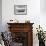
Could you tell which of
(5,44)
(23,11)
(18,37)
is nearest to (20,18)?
(23,11)

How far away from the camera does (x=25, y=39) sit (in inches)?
219

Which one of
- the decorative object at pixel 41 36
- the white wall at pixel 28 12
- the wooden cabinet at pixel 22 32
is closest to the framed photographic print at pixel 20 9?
the white wall at pixel 28 12

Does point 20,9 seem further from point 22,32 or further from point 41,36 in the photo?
point 41,36

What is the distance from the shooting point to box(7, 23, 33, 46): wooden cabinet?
5418 millimetres

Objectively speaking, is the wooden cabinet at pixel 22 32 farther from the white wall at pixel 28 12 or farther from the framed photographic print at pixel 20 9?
the framed photographic print at pixel 20 9

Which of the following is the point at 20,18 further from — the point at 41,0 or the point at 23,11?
the point at 41,0

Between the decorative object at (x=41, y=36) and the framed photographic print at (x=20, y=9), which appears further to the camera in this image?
the framed photographic print at (x=20, y=9)

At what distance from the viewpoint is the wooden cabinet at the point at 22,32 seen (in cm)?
542

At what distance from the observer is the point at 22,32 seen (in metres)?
5.49

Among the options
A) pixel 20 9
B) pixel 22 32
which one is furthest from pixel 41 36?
pixel 20 9

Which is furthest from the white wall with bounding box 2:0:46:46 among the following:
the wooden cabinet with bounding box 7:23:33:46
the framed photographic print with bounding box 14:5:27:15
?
the wooden cabinet with bounding box 7:23:33:46

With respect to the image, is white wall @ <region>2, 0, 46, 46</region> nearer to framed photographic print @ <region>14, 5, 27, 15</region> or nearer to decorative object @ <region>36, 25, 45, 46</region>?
framed photographic print @ <region>14, 5, 27, 15</region>

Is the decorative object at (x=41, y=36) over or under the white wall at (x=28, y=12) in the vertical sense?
under

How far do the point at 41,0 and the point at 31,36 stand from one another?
164 centimetres
